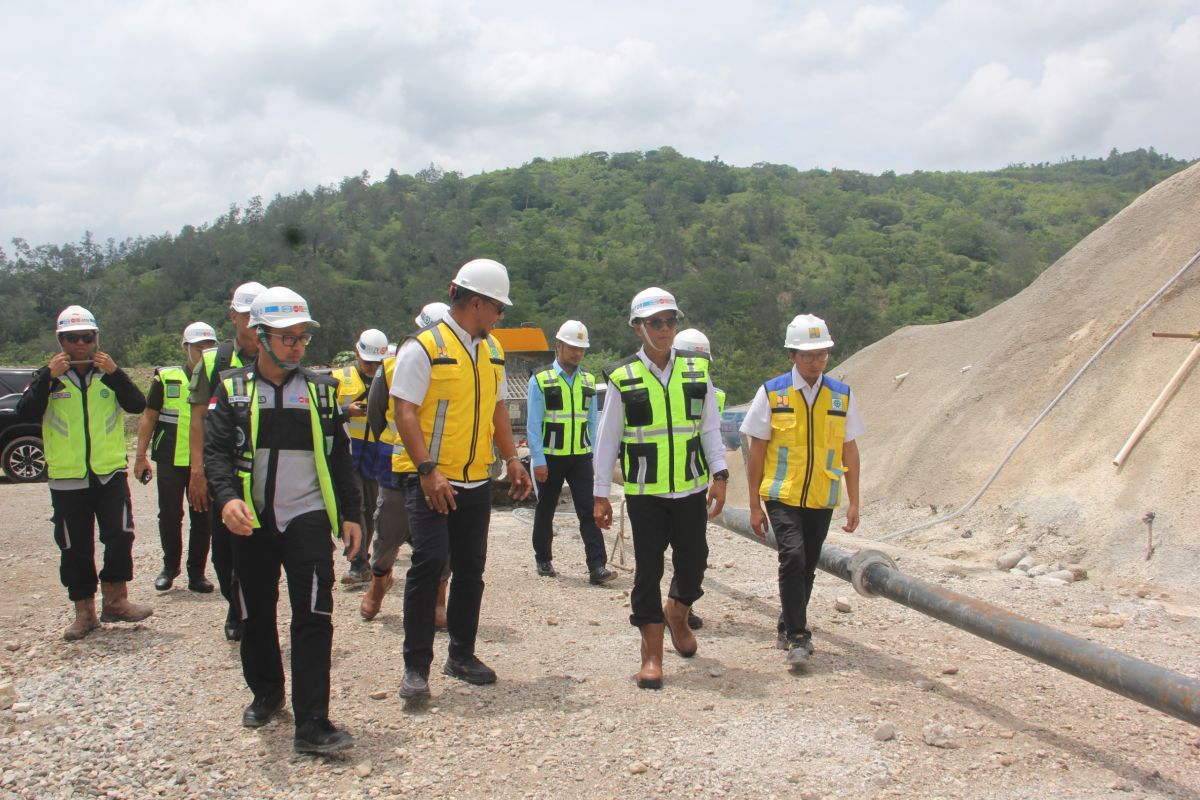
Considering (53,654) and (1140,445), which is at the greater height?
(1140,445)

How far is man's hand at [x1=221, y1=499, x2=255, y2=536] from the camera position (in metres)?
3.77

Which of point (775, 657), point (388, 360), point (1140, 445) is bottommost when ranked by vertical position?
point (775, 657)

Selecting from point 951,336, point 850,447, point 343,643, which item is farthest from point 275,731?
point 951,336

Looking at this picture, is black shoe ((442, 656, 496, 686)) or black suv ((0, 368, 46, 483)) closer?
black shoe ((442, 656, 496, 686))

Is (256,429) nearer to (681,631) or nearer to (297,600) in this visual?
(297,600)

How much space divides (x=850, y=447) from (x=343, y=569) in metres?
4.35

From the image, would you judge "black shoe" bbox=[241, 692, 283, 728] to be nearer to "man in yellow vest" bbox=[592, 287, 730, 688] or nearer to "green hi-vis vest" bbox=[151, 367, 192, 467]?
"man in yellow vest" bbox=[592, 287, 730, 688]

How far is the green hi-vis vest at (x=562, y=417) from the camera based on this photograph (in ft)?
24.5

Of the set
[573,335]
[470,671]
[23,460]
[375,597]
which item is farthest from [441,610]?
[23,460]

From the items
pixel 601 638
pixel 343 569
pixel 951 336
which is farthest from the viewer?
pixel 951 336

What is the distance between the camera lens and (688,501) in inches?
191

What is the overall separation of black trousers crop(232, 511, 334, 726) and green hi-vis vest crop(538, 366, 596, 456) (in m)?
3.54

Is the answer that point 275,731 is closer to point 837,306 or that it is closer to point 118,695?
point 118,695

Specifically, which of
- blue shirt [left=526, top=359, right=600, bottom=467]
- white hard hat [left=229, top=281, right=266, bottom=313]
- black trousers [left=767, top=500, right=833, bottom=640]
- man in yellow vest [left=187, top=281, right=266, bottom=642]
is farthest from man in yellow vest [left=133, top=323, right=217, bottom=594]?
black trousers [left=767, top=500, right=833, bottom=640]
